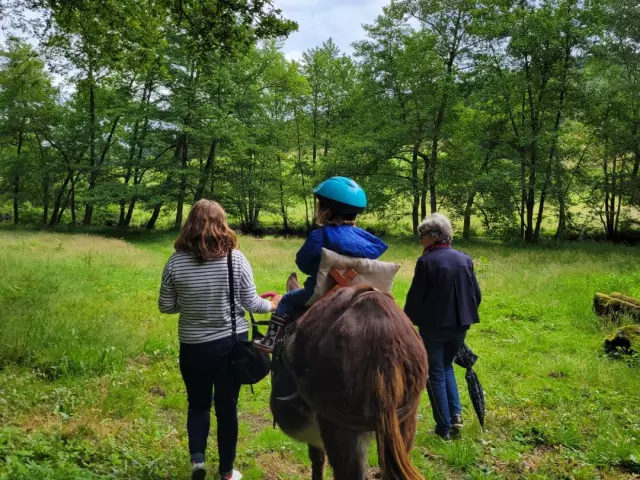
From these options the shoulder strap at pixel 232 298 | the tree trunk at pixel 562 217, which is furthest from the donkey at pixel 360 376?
the tree trunk at pixel 562 217

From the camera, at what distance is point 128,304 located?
845 centimetres

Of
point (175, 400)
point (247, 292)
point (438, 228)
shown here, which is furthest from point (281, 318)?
point (175, 400)

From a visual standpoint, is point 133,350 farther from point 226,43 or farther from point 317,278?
point 226,43

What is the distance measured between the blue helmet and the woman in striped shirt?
30.6 inches

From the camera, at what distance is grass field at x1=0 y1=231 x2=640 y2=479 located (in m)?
3.52

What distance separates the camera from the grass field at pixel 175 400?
352 cm

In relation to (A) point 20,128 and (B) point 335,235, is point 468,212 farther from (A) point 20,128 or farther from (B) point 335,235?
(A) point 20,128

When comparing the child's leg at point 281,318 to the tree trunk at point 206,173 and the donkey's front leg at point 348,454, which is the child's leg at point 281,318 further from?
the tree trunk at point 206,173

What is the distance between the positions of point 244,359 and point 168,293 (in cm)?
71

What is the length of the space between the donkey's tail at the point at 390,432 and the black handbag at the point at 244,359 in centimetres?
121

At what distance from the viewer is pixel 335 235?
2.59m

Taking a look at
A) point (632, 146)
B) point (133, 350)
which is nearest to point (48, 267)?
point (133, 350)

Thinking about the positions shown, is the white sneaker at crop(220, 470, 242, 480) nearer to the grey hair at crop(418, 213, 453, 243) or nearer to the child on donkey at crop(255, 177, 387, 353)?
the child on donkey at crop(255, 177, 387, 353)

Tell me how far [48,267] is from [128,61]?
526 cm
